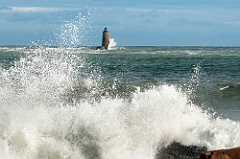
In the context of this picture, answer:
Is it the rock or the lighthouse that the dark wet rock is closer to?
the rock

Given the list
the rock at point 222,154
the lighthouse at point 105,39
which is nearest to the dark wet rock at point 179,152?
the rock at point 222,154

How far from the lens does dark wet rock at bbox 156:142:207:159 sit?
8.60 metres

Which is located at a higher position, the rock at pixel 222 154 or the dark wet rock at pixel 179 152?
the rock at pixel 222 154

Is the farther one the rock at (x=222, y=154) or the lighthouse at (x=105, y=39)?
the lighthouse at (x=105, y=39)

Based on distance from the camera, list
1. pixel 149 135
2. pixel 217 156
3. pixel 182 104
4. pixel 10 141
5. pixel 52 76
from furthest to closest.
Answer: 1. pixel 52 76
2. pixel 182 104
3. pixel 149 135
4. pixel 10 141
5. pixel 217 156

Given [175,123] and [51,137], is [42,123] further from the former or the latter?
[175,123]

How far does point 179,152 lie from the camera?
8797mm

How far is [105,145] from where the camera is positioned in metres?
8.80

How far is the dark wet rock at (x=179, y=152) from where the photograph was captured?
8602 mm

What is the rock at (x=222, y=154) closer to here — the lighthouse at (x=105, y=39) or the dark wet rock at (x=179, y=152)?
the dark wet rock at (x=179, y=152)

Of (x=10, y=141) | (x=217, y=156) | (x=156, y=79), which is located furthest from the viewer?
(x=156, y=79)

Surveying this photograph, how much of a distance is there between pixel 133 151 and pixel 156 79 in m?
13.9

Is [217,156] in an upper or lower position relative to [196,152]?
upper

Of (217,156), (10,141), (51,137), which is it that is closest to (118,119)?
(51,137)
